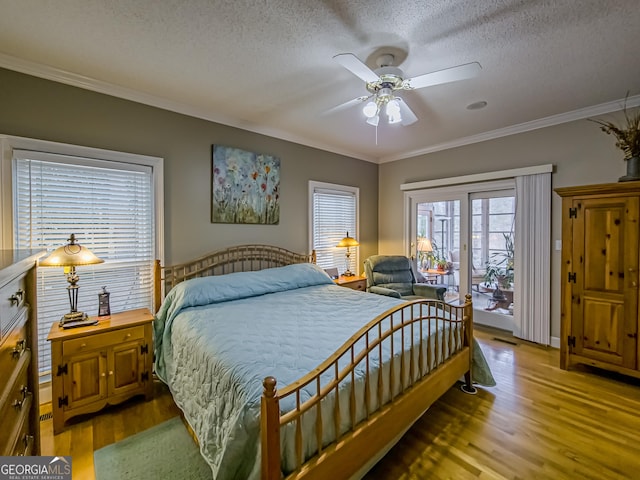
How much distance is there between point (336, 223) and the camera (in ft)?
15.0

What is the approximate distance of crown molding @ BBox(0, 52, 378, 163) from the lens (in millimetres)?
2203

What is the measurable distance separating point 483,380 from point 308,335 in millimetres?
1730

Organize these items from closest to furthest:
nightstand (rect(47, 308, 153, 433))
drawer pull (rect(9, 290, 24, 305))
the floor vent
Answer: drawer pull (rect(9, 290, 24, 305)) < nightstand (rect(47, 308, 153, 433)) < the floor vent

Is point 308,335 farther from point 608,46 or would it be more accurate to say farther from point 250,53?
point 608,46

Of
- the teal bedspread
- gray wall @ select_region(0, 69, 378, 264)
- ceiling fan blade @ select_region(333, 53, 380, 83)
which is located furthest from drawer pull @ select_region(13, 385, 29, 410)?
ceiling fan blade @ select_region(333, 53, 380, 83)

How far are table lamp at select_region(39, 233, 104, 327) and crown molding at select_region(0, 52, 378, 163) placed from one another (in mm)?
1344

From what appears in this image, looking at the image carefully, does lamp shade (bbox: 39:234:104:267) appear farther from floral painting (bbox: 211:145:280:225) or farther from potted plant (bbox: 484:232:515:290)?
potted plant (bbox: 484:232:515:290)

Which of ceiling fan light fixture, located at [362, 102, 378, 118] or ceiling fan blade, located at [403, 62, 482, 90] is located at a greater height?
ceiling fan blade, located at [403, 62, 482, 90]

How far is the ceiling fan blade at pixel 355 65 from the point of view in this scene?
168 centimetres

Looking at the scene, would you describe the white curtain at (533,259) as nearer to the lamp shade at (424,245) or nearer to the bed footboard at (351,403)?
the lamp shade at (424,245)

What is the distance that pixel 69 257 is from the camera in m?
2.14

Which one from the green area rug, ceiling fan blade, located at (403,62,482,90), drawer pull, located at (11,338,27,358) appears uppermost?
ceiling fan blade, located at (403,62,482,90)

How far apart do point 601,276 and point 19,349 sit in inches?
166

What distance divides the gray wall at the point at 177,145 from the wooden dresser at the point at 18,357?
161 cm
